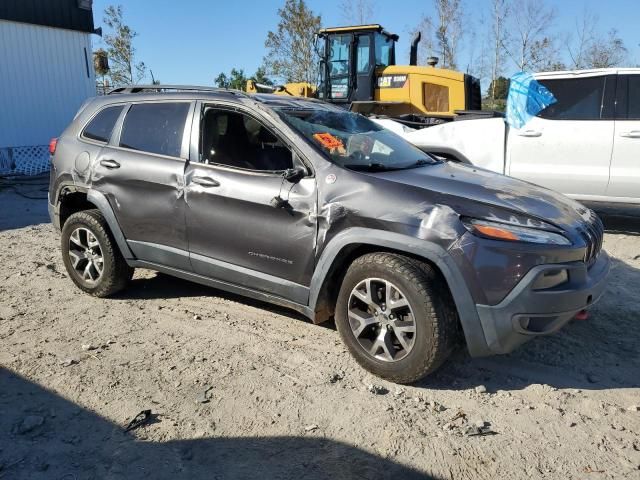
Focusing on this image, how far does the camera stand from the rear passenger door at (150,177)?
4.21 m

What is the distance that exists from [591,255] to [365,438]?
6.03 ft

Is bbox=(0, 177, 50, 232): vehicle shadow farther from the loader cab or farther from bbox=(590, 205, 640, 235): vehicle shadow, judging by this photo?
bbox=(590, 205, 640, 235): vehicle shadow

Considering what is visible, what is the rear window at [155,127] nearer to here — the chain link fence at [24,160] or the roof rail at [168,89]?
the roof rail at [168,89]

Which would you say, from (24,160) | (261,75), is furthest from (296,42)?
(24,160)

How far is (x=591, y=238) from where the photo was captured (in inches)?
135

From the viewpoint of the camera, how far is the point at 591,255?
3434mm

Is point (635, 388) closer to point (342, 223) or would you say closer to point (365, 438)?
point (365, 438)

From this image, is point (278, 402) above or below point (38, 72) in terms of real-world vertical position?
below

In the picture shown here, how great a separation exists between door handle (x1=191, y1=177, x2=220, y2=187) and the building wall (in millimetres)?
12818

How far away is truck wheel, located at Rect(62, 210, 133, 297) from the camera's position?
183 inches

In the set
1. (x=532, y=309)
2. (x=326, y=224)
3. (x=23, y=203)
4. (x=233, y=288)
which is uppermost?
(x=326, y=224)

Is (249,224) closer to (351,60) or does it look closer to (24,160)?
(351,60)

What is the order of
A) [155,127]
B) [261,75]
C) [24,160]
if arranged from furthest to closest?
1. [261,75]
2. [24,160]
3. [155,127]

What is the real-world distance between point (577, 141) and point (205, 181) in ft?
15.7
